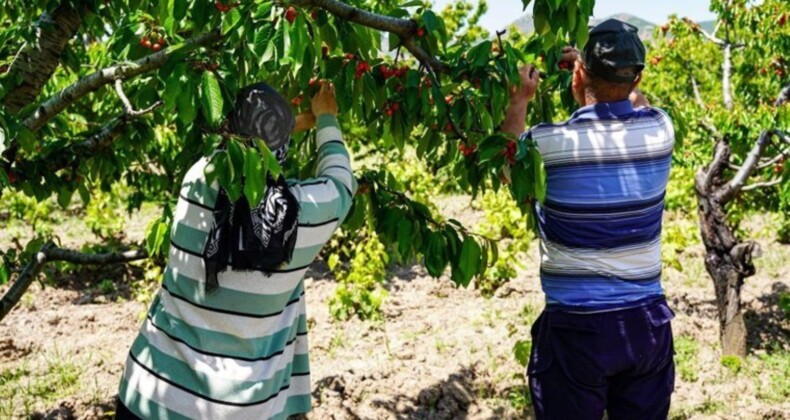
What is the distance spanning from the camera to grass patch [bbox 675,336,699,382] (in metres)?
4.48

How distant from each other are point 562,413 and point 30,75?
2044 mm

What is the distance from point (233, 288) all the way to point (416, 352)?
306cm

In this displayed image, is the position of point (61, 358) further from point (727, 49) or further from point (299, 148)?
point (727, 49)

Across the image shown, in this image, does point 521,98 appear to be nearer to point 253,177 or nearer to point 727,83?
point 253,177

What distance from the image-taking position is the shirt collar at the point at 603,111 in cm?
204

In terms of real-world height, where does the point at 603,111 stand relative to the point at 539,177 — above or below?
above

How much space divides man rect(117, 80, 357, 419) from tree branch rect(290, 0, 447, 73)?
11.6 inches

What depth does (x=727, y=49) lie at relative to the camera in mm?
5914

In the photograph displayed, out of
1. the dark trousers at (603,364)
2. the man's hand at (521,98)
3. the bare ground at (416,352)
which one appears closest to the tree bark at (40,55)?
the man's hand at (521,98)

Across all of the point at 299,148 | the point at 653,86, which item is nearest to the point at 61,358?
the point at 299,148

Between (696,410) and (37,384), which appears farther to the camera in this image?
(37,384)

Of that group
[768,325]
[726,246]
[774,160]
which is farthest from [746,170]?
[768,325]

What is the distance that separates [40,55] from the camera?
256cm

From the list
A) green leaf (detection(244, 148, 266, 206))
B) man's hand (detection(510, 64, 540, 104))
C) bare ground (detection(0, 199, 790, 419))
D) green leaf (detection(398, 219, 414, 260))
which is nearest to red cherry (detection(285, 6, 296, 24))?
green leaf (detection(244, 148, 266, 206))
